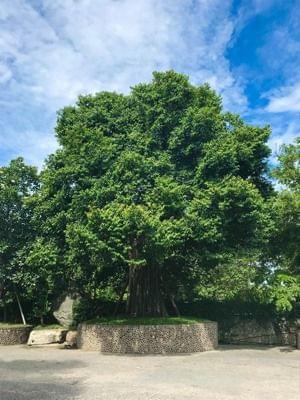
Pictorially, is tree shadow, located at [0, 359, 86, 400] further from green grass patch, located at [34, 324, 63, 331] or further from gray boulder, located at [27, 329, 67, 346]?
green grass patch, located at [34, 324, 63, 331]

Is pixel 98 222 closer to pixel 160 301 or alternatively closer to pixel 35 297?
pixel 160 301

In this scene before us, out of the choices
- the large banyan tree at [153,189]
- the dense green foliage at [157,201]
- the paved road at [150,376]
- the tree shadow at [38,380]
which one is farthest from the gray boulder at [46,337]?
the tree shadow at [38,380]

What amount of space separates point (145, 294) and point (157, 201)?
4901mm

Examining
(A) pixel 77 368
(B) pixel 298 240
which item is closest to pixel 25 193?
(A) pixel 77 368

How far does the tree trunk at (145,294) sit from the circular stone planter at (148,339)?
86.0 inches

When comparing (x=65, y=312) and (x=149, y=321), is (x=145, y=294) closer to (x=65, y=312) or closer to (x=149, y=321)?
(x=149, y=321)

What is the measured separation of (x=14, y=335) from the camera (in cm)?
2012

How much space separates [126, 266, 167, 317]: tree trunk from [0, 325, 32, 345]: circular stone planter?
535cm

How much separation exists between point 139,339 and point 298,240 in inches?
317

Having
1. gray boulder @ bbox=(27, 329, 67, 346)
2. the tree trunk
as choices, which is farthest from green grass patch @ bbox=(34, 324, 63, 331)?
the tree trunk

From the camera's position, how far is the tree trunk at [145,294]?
18516 mm

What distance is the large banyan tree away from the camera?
15.1 meters

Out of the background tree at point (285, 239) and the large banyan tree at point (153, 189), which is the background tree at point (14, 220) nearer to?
the large banyan tree at point (153, 189)

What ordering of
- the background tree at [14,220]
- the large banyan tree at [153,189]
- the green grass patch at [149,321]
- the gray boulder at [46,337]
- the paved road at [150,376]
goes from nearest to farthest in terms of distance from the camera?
the paved road at [150,376] < the large banyan tree at [153,189] < the green grass patch at [149,321] < the gray boulder at [46,337] < the background tree at [14,220]
